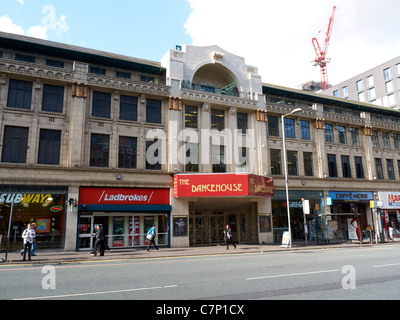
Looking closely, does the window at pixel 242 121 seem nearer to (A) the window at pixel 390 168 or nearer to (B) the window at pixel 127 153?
(B) the window at pixel 127 153

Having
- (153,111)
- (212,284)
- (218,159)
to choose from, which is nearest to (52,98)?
(153,111)

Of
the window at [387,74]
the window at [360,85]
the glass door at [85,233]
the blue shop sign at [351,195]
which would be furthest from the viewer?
the window at [360,85]

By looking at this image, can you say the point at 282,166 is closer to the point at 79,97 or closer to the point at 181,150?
the point at 181,150

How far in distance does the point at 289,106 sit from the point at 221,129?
8.24 meters

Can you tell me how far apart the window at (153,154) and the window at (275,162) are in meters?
11.1

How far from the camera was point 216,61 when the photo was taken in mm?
28438

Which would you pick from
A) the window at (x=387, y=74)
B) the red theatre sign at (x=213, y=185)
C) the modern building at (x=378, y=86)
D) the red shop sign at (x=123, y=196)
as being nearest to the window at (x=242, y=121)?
the red theatre sign at (x=213, y=185)

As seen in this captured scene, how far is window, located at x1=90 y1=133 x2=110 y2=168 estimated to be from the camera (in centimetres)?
2281

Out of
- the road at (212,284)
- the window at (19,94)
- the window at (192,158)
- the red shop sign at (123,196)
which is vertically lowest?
the road at (212,284)

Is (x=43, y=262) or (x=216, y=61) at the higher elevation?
(x=216, y=61)

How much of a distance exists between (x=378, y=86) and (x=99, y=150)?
60.7 m

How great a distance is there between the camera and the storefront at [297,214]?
92.8ft

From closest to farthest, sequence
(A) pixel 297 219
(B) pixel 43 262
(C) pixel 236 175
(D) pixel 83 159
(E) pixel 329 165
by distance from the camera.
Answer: (B) pixel 43 262, (D) pixel 83 159, (C) pixel 236 175, (A) pixel 297 219, (E) pixel 329 165

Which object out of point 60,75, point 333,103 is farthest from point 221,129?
point 333,103
